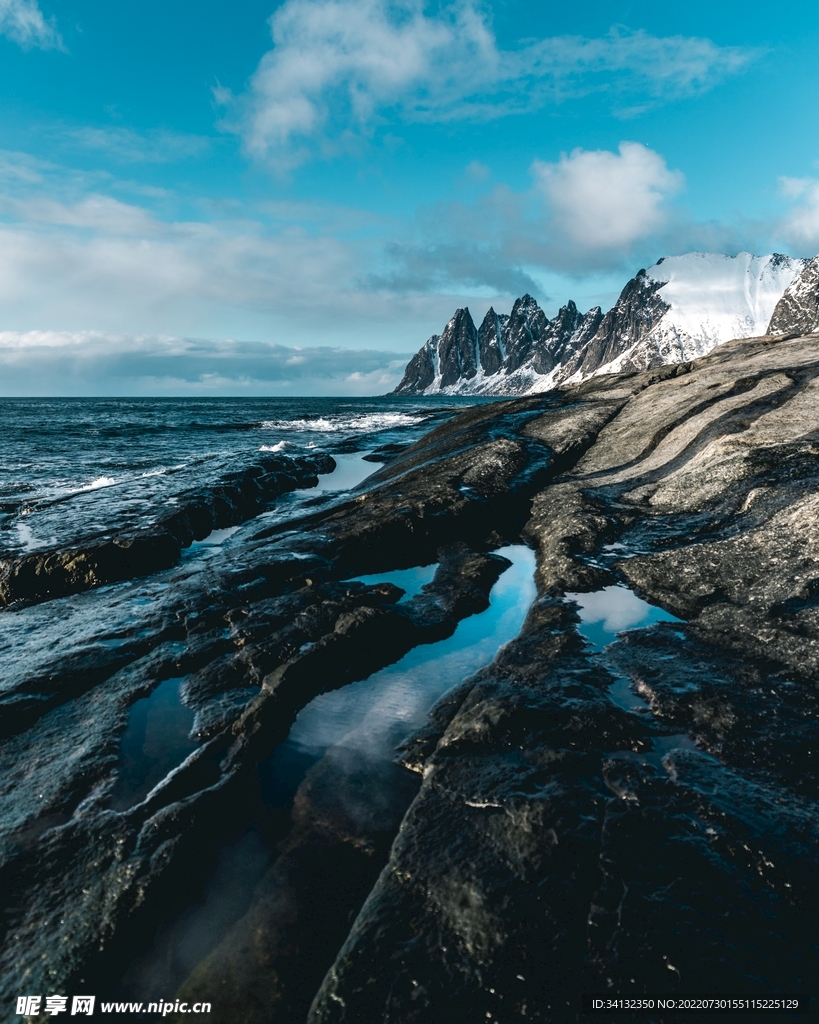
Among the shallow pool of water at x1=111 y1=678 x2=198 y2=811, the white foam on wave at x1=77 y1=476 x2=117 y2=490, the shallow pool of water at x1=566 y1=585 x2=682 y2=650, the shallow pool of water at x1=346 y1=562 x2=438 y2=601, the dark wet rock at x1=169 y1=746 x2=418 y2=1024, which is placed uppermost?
the white foam on wave at x1=77 y1=476 x2=117 y2=490

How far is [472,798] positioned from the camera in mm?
5953

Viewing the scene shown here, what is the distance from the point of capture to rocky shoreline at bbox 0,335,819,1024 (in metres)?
4.36

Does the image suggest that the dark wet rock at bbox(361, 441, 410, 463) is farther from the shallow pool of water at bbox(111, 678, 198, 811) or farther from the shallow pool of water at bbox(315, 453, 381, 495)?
the shallow pool of water at bbox(111, 678, 198, 811)

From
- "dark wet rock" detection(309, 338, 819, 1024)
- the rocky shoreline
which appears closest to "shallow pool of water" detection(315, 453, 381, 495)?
the rocky shoreline

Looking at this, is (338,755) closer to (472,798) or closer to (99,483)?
(472,798)

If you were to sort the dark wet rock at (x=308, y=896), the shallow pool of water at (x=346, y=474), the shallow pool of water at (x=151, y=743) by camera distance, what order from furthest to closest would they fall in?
the shallow pool of water at (x=346, y=474) → the shallow pool of water at (x=151, y=743) → the dark wet rock at (x=308, y=896)

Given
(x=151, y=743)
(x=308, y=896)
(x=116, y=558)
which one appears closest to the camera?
(x=308, y=896)

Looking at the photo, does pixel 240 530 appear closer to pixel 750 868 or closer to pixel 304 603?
pixel 304 603

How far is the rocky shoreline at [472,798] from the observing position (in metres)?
4.36

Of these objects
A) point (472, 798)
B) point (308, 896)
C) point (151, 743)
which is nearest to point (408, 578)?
point (151, 743)

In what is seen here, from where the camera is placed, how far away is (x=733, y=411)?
1942cm

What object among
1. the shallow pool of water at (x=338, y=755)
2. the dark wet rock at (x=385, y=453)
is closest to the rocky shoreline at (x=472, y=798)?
the shallow pool of water at (x=338, y=755)

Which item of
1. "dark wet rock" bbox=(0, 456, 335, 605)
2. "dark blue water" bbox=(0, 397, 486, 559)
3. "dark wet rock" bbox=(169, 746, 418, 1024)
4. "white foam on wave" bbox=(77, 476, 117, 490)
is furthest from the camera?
"white foam on wave" bbox=(77, 476, 117, 490)

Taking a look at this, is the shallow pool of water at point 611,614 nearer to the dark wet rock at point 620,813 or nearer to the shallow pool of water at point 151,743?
the dark wet rock at point 620,813
